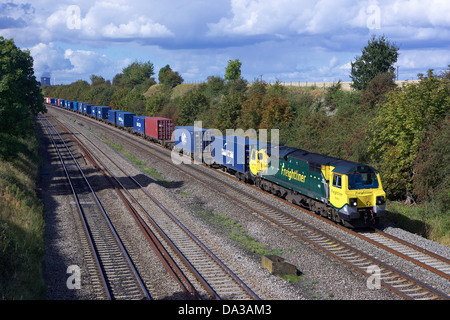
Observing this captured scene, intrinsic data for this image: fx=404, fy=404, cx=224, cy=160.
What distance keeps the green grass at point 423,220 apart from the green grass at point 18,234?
687 inches

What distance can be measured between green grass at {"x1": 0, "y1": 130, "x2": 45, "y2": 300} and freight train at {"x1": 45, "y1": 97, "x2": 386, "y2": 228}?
13.0 meters

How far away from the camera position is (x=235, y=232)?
19125 mm

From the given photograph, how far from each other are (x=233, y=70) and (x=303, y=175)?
65.7 m

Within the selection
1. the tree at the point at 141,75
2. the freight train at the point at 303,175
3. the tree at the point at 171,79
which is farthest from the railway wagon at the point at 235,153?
the tree at the point at 141,75

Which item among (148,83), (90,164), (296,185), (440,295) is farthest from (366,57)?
(148,83)

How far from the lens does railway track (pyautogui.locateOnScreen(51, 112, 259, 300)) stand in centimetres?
1296

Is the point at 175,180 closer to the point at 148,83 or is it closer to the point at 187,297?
the point at 187,297

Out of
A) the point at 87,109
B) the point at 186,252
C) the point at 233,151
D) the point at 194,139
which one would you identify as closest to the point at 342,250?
the point at 186,252

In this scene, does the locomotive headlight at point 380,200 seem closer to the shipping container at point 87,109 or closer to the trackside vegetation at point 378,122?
the trackside vegetation at point 378,122

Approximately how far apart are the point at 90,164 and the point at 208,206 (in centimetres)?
1837

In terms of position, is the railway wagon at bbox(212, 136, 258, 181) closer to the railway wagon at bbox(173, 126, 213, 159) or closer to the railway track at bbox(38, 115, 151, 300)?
the railway wagon at bbox(173, 126, 213, 159)

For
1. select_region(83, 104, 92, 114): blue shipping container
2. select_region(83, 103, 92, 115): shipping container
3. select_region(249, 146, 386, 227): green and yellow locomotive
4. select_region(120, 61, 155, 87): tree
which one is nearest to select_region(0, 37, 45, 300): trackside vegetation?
select_region(249, 146, 386, 227): green and yellow locomotive

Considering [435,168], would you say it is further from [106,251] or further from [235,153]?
[106,251]

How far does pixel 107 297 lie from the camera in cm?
1246
